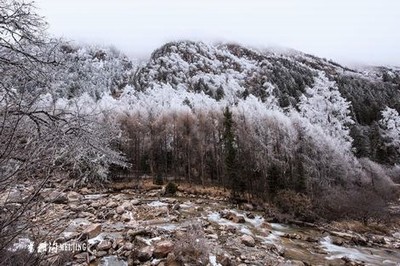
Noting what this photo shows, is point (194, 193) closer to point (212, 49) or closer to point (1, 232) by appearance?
point (1, 232)

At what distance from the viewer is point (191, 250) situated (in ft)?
51.8

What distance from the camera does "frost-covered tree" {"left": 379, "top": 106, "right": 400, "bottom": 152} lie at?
86500 mm

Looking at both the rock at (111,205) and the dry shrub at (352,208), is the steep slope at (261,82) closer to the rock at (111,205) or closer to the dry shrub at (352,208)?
the dry shrub at (352,208)

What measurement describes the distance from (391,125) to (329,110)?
16918 millimetres

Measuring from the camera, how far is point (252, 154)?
159 ft

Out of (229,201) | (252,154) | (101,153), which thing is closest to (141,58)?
(252,154)

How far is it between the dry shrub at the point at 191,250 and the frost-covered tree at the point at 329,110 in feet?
191

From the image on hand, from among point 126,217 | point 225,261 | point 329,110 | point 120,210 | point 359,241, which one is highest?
point 329,110

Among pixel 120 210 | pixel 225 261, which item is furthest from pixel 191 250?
pixel 120 210

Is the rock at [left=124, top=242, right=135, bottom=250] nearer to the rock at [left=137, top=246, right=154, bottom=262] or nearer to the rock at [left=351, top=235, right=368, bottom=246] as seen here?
the rock at [left=137, top=246, right=154, bottom=262]

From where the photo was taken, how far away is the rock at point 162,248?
1548 cm

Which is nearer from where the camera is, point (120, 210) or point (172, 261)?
point (172, 261)

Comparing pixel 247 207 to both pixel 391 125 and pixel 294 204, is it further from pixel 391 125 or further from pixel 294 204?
pixel 391 125

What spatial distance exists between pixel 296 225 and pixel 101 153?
26.1 metres
